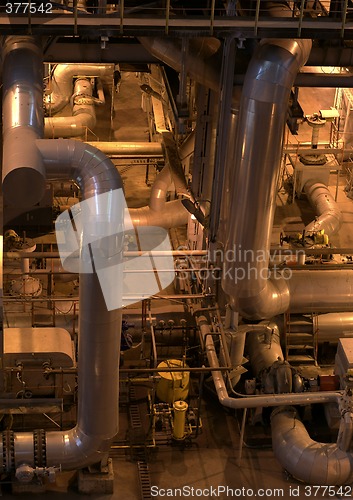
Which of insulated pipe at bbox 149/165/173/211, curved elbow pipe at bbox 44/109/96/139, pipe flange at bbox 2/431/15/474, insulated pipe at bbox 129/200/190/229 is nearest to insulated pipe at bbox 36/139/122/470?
pipe flange at bbox 2/431/15/474

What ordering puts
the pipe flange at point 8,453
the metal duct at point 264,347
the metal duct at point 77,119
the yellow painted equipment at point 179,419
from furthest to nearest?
the metal duct at point 77,119, the metal duct at point 264,347, the yellow painted equipment at point 179,419, the pipe flange at point 8,453

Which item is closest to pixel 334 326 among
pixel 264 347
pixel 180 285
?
pixel 264 347

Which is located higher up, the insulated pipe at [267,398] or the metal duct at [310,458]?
the insulated pipe at [267,398]

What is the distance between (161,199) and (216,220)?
3.90m

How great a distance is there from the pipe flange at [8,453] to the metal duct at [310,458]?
3844 millimetres

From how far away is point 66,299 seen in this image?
16.0 m

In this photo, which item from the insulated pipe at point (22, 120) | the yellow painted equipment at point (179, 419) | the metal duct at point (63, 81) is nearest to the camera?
the insulated pipe at point (22, 120)

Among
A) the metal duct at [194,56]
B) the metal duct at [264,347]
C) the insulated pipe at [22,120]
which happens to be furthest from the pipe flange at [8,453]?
the metal duct at [194,56]

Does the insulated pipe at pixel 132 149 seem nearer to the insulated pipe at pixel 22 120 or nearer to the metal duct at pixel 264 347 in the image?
the metal duct at pixel 264 347

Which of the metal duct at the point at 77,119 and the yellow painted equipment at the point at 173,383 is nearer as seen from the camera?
the yellow painted equipment at the point at 173,383

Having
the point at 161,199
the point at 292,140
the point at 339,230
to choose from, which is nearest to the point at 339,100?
the point at 292,140

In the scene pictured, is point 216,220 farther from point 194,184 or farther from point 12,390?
point 12,390

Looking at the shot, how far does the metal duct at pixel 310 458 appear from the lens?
15.0 m

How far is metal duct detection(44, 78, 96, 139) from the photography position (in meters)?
21.3
